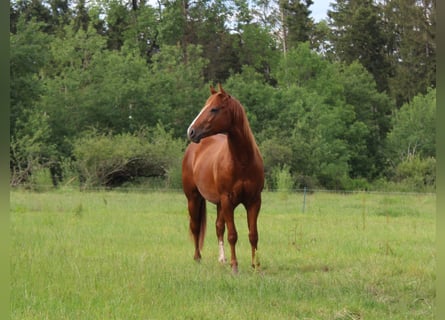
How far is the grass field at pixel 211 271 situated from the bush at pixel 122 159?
40.8 ft

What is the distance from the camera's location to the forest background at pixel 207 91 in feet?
84.7

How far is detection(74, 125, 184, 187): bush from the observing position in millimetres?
24688

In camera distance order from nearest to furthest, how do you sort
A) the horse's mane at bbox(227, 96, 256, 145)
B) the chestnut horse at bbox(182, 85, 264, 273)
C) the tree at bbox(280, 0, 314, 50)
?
the chestnut horse at bbox(182, 85, 264, 273)
the horse's mane at bbox(227, 96, 256, 145)
the tree at bbox(280, 0, 314, 50)

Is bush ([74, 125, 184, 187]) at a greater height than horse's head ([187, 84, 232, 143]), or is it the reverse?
horse's head ([187, 84, 232, 143])

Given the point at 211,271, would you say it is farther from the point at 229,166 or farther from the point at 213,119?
the point at 213,119

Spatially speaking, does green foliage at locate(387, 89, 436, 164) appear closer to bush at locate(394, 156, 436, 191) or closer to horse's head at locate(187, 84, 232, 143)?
bush at locate(394, 156, 436, 191)

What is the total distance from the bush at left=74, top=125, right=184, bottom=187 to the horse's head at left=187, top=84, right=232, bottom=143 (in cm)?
1841

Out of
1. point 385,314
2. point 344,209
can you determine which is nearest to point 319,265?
point 385,314

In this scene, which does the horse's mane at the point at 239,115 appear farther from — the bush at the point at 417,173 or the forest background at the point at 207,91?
the bush at the point at 417,173

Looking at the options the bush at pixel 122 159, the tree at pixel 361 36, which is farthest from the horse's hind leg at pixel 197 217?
the tree at pixel 361 36

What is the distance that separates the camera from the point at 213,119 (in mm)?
5938

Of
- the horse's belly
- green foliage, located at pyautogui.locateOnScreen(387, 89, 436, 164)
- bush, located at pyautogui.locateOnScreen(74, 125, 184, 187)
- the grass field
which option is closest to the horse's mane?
the horse's belly

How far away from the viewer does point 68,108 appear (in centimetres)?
3080

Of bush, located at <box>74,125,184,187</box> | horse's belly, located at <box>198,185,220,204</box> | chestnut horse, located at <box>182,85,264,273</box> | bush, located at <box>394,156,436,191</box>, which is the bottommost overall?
bush, located at <box>394,156,436,191</box>
